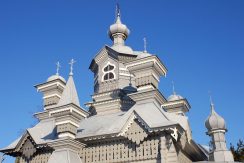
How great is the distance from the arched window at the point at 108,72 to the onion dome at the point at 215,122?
821cm

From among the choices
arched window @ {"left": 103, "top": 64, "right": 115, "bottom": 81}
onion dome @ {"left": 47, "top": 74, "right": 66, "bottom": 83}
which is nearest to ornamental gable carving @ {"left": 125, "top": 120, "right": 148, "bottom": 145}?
arched window @ {"left": 103, "top": 64, "right": 115, "bottom": 81}

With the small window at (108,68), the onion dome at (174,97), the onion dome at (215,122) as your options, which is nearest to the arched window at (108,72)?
the small window at (108,68)

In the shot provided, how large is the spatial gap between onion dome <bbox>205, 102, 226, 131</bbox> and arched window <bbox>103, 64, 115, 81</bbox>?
323 inches

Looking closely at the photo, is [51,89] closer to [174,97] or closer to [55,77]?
[55,77]

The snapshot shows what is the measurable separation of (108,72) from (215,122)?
30.5 ft

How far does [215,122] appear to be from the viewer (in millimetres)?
24344

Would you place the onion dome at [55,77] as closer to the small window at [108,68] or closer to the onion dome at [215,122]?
the small window at [108,68]

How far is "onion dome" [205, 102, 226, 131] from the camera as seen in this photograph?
79.7 feet

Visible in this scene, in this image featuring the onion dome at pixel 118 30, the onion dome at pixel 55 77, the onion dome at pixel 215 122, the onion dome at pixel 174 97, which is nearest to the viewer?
the onion dome at pixel 215 122

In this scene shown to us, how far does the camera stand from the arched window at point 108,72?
88.0 ft

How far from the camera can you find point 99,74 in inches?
1081

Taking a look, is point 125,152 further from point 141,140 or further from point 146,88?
point 146,88

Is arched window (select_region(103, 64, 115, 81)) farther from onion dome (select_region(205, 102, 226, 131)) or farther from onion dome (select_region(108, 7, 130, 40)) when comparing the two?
onion dome (select_region(205, 102, 226, 131))

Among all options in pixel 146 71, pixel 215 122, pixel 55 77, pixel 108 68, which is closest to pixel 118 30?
pixel 108 68
